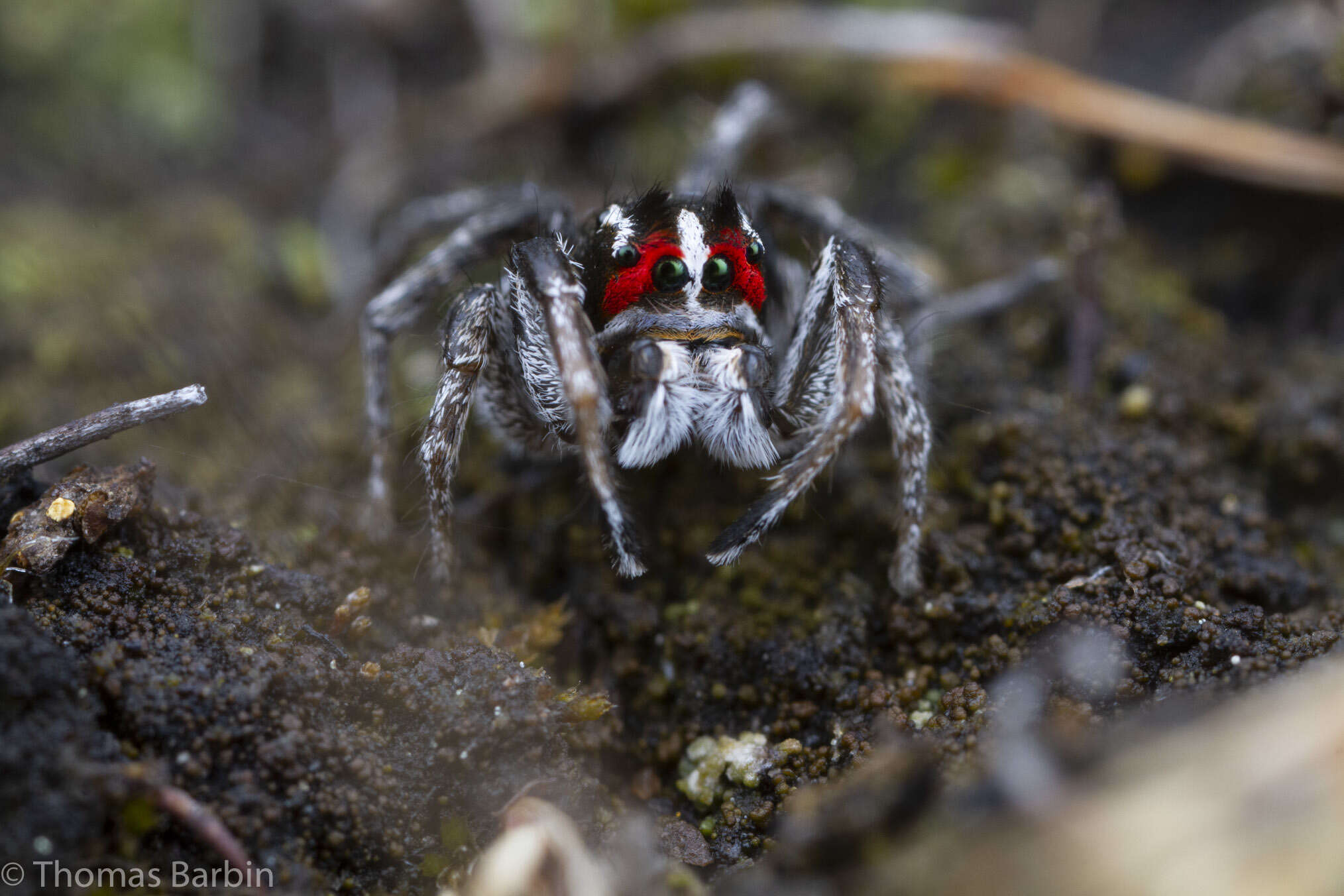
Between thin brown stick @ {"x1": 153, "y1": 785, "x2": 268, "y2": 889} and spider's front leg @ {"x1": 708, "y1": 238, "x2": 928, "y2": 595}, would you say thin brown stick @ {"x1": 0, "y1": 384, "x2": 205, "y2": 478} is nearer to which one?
thin brown stick @ {"x1": 153, "y1": 785, "x2": 268, "y2": 889}

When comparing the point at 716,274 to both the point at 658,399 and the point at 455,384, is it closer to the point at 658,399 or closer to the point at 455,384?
the point at 658,399

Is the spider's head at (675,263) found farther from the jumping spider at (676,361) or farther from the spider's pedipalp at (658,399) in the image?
the spider's pedipalp at (658,399)

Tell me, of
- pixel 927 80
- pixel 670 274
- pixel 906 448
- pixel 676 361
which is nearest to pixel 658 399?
pixel 676 361

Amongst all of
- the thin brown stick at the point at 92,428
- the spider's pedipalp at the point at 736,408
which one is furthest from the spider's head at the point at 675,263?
the thin brown stick at the point at 92,428

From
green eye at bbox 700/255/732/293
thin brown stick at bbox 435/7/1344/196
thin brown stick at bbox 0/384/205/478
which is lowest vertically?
thin brown stick at bbox 0/384/205/478

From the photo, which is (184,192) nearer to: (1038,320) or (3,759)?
(3,759)

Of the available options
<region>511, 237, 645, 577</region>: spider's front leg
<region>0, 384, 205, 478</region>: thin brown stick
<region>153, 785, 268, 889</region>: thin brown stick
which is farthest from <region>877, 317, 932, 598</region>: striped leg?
<region>0, 384, 205, 478</region>: thin brown stick
